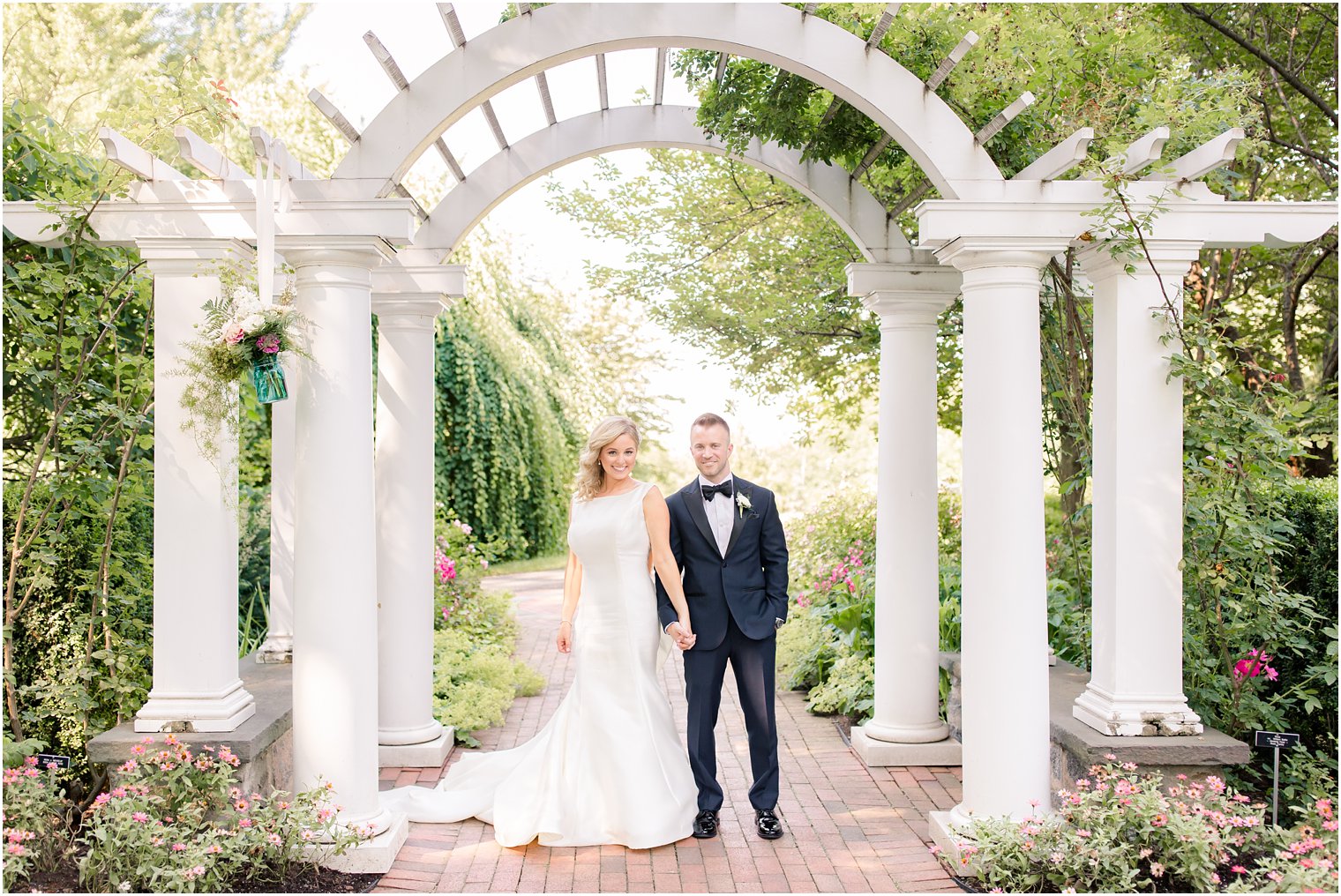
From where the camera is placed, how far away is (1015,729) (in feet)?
13.8

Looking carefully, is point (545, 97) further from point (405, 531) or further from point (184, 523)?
point (184, 523)

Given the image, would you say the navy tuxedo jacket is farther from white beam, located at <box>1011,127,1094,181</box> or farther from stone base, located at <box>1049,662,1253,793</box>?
white beam, located at <box>1011,127,1094,181</box>

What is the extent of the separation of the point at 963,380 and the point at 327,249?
262cm

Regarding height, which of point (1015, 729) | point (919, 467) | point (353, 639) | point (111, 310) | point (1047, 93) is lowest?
point (1015, 729)

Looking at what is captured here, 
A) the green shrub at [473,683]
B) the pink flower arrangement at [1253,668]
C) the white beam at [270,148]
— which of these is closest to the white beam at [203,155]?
the white beam at [270,148]

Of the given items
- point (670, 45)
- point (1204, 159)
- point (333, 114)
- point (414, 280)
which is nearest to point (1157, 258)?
point (1204, 159)

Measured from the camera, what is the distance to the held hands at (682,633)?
455 cm

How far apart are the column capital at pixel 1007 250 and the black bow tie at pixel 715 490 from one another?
1401 mm

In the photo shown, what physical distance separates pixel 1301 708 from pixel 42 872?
5536 mm

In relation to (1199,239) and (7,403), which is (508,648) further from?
(1199,239)

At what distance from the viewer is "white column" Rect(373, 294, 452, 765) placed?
18.7ft

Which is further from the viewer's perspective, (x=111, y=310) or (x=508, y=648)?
(x=508, y=648)

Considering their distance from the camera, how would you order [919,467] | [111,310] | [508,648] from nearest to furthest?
[111,310]
[919,467]
[508,648]

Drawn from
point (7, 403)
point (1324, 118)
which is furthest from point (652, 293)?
point (7, 403)
